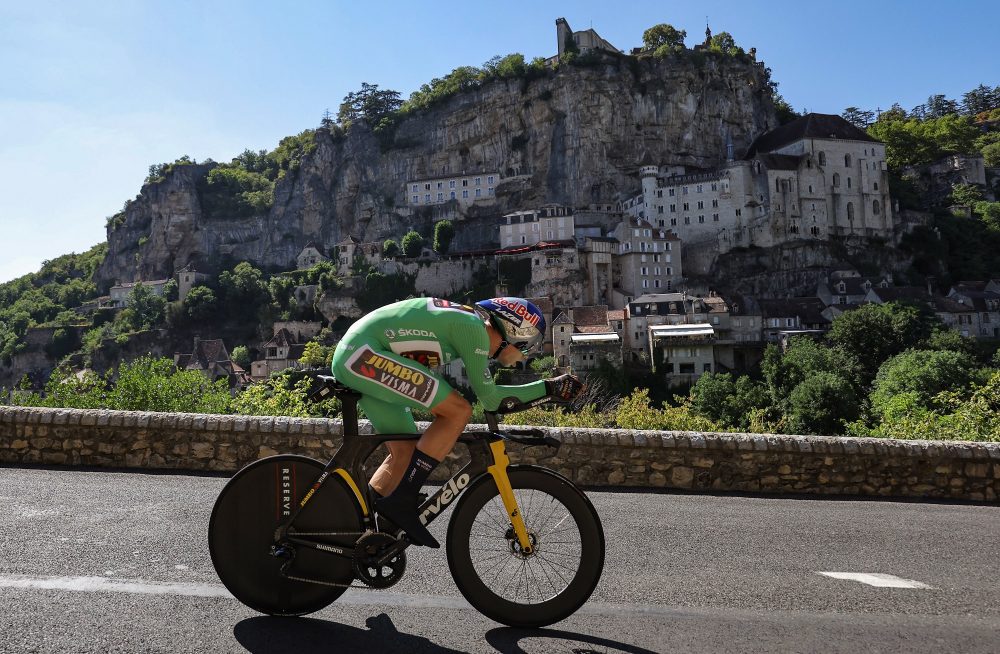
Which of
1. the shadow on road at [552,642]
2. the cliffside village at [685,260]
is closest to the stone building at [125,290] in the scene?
the cliffside village at [685,260]

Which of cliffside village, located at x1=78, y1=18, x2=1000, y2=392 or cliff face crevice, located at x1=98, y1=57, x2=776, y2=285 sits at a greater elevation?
cliff face crevice, located at x1=98, y1=57, x2=776, y2=285

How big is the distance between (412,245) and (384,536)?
8265 cm

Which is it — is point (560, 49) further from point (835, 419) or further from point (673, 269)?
point (835, 419)

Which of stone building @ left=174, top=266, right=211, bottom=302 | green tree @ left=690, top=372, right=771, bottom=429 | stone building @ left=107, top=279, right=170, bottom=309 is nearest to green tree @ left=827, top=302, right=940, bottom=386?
green tree @ left=690, top=372, right=771, bottom=429

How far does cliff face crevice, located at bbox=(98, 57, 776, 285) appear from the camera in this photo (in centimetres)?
8750

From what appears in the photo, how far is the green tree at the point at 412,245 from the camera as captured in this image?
8481 cm

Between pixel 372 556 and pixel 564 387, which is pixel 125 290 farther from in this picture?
pixel 564 387

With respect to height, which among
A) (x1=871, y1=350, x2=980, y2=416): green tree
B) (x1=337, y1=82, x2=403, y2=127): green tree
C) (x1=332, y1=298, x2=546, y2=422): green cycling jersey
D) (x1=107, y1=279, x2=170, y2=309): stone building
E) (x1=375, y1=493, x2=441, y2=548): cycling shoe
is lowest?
(x1=871, y1=350, x2=980, y2=416): green tree

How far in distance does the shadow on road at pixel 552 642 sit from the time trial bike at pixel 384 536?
0.08 meters

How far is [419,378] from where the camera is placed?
3648mm

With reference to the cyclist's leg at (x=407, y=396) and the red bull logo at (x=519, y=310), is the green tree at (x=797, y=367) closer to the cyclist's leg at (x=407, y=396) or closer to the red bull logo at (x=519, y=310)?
the red bull logo at (x=519, y=310)

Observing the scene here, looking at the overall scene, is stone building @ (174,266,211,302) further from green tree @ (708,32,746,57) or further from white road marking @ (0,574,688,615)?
white road marking @ (0,574,688,615)

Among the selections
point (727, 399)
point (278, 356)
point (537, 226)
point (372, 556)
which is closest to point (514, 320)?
point (372, 556)

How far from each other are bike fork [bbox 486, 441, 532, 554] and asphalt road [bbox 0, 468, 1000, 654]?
0.39m
